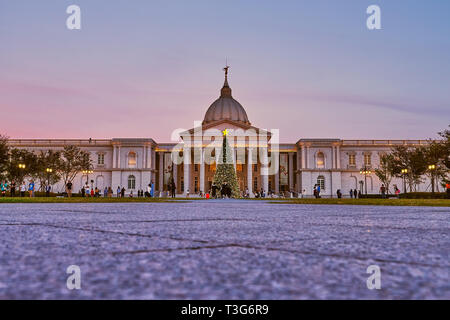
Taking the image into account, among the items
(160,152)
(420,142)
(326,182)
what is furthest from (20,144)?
(420,142)

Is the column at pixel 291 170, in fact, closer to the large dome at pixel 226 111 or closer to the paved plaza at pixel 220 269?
the large dome at pixel 226 111

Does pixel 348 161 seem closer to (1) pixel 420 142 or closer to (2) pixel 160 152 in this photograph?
(1) pixel 420 142

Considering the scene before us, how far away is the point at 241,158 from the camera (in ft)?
238

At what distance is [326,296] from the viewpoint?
1061 mm

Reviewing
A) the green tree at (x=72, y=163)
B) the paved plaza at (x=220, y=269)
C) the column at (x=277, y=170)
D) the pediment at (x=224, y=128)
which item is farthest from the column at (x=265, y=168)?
the paved plaza at (x=220, y=269)

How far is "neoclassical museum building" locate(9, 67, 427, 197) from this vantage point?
2825 inches

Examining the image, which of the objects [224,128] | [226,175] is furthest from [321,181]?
[226,175]

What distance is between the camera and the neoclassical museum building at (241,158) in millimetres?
71750

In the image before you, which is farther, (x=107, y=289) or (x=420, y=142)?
(x=420, y=142)

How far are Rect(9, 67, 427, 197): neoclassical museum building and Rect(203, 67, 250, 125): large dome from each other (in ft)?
39.4

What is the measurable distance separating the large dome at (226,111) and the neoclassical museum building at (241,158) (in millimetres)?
12013

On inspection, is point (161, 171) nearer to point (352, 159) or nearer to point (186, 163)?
point (186, 163)

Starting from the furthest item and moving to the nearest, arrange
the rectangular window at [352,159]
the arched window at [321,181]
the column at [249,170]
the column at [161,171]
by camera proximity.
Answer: the column at [161,171] → the rectangular window at [352,159] → the arched window at [321,181] → the column at [249,170]
